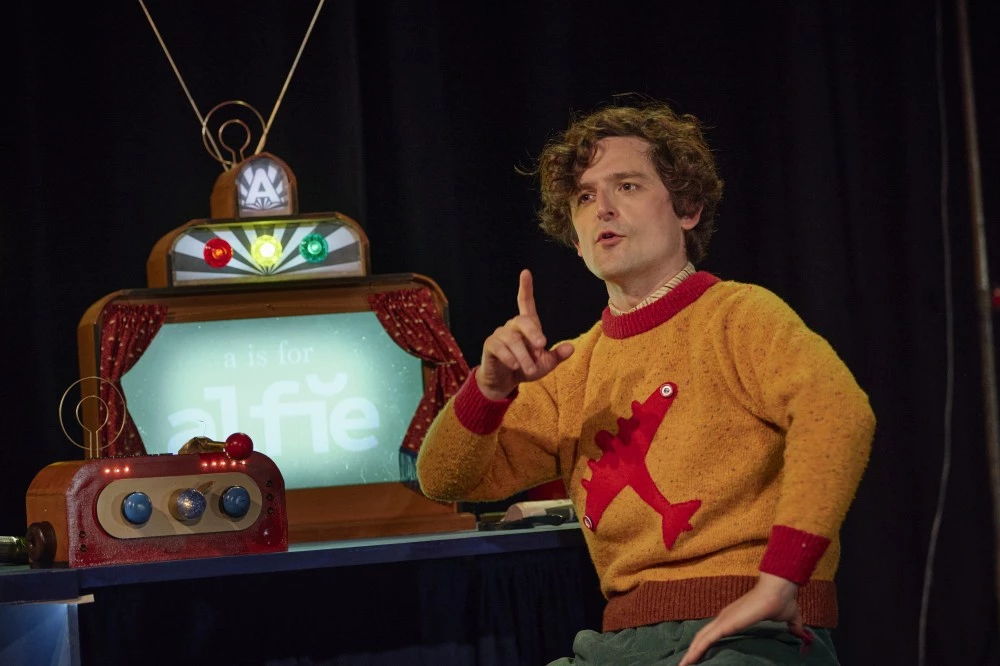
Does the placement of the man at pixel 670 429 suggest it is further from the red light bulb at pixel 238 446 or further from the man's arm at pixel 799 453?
the red light bulb at pixel 238 446

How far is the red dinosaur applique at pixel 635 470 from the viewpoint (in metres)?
1.76

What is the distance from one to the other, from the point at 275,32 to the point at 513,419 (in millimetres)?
1242

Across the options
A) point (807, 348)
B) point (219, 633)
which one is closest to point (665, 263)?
point (807, 348)

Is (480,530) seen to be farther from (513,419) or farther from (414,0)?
(414,0)

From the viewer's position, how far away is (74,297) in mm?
2738

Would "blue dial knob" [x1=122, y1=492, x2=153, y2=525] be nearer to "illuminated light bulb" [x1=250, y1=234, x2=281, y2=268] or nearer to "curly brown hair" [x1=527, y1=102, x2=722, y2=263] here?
"illuminated light bulb" [x1=250, y1=234, x2=281, y2=268]

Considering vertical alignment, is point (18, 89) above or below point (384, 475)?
above

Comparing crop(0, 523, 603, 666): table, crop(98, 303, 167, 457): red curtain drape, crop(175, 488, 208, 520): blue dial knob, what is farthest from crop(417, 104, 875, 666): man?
crop(98, 303, 167, 457): red curtain drape

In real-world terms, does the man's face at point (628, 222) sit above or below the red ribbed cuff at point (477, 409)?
above

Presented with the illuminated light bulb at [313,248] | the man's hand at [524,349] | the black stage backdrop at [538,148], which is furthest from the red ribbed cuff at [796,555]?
the black stage backdrop at [538,148]

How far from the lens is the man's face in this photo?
1926 mm

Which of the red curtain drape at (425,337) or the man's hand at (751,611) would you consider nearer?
the man's hand at (751,611)

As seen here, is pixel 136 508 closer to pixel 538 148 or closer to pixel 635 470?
pixel 635 470

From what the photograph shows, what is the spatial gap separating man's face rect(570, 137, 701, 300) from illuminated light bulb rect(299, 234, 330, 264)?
1.95ft
